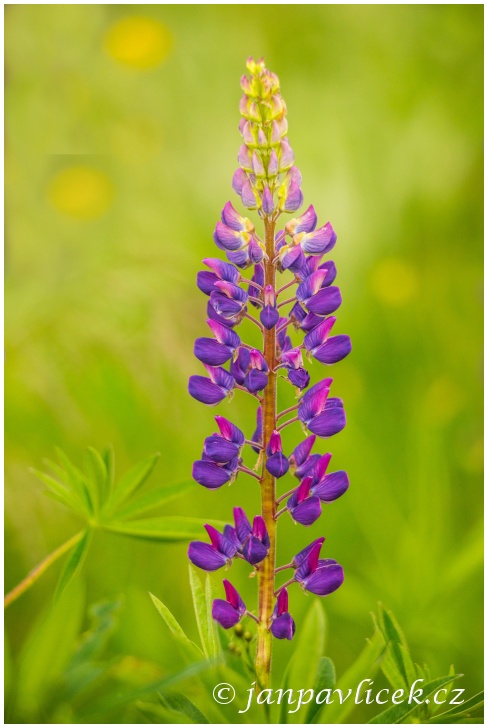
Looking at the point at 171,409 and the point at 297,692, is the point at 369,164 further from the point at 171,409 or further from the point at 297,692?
the point at 297,692

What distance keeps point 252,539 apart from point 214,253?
1.17m

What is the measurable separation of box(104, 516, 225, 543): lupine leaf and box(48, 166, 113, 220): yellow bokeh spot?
1.29m

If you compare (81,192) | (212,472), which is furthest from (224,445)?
(81,192)

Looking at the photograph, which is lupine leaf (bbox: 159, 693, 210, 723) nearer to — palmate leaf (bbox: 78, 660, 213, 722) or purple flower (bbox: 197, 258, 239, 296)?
palmate leaf (bbox: 78, 660, 213, 722)

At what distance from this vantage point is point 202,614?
102 cm

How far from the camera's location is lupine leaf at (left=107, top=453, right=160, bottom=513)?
109cm

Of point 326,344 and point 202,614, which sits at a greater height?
point 326,344

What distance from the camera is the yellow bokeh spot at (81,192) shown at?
2.16 metres

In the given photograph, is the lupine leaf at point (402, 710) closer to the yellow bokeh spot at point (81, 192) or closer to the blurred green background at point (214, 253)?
the blurred green background at point (214, 253)

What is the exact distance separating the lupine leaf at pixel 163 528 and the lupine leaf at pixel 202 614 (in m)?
0.06

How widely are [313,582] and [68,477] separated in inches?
15.5

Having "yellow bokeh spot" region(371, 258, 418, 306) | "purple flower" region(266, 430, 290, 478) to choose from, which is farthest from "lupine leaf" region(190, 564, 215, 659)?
"yellow bokeh spot" region(371, 258, 418, 306)

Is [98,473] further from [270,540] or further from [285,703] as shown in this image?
[285,703]

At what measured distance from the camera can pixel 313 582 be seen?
942mm
